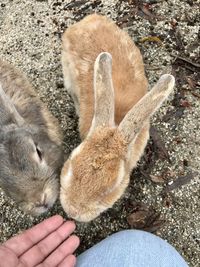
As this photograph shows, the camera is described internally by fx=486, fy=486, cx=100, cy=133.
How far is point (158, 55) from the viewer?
4.84 metres

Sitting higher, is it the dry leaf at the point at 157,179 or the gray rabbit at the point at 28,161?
the gray rabbit at the point at 28,161

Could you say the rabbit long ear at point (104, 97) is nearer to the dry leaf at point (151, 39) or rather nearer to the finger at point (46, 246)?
the finger at point (46, 246)

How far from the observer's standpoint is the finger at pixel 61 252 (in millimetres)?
3531

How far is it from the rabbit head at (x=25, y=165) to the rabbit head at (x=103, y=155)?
Answer: 21 cm

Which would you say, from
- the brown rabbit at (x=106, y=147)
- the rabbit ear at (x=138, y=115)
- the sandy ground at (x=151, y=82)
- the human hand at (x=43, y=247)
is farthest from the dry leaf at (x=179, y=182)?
the rabbit ear at (x=138, y=115)

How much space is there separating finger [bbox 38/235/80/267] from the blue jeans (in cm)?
14

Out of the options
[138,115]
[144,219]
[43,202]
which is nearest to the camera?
[138,115]

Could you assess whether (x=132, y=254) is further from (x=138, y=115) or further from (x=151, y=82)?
(x=151, y=82)

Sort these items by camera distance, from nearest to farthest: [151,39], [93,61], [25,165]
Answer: [25,165] < [93,61] < [151,39]

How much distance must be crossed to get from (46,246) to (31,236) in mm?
138

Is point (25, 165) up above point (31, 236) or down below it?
above

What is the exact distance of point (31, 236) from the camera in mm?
3676

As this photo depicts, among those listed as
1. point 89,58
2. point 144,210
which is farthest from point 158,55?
point 144,210

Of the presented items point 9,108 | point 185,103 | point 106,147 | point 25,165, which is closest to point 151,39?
point 185,103
